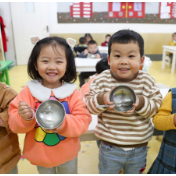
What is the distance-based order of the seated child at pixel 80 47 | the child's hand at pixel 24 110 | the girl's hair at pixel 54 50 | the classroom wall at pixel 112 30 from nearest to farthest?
the child's hand at pixel 24 110
the girl's hair at pixel 54 50
the seated child at pixel 80 47
the classroom wall at pixel 112 30

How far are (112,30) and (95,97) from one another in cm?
539

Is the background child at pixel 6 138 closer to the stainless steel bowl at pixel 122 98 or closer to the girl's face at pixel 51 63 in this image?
the girl's face at pixel 51 63

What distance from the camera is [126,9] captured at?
5.66 metres

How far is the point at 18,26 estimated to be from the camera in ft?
17.5

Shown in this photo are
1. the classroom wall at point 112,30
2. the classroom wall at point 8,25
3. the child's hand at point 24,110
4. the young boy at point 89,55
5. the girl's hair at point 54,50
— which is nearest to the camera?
the child's hand at point 24,110

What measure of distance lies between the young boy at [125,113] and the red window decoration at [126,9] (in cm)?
524

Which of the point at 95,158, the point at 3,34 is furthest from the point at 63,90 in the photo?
the point at 3,34

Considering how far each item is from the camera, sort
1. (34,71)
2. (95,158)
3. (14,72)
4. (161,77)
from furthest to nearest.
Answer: (14,72) < (161,77) < (95,158) < (34,71)

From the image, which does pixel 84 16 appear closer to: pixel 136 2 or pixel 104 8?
pixel 104 8

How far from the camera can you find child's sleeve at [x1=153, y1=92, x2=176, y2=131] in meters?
0.82

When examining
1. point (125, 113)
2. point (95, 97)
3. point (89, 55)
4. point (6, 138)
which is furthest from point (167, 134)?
point (89, 55)

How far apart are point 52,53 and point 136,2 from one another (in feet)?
18.5

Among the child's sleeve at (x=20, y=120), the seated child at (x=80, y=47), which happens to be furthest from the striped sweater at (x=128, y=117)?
the seated child at (x=80, y=47)

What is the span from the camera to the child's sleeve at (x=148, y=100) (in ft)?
2.66
